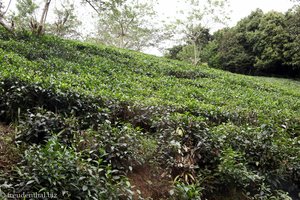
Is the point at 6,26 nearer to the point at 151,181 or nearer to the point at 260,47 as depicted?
the point at 151,181

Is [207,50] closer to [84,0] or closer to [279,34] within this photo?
[279,34]

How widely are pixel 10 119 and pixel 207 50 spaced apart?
29234 mm

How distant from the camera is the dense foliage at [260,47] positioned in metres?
24.0

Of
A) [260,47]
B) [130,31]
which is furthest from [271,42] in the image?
[130,31]

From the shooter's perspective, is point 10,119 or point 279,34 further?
point 279,34

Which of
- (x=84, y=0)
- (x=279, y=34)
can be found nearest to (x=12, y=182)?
(x=84, y=0)

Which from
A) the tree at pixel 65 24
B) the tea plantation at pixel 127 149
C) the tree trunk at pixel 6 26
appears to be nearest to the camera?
the tea plantation at pixel 127 149

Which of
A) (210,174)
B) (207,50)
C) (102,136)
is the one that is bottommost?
(210,174)

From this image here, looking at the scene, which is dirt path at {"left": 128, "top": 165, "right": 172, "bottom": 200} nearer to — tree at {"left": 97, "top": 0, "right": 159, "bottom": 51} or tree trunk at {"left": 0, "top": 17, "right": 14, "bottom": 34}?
tree trunk at {"left": 0, "top": 17, "right": 14, "bottom": 34}

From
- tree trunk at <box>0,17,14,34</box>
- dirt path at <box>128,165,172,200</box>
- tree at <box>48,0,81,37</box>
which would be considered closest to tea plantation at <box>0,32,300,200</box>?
dirt path at <box>128,165,172,200</box>

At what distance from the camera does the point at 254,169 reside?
470 cm

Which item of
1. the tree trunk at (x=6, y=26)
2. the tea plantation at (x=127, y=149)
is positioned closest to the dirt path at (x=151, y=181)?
the tea plantation at (x=127, y=149)

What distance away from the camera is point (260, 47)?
26.0 metres

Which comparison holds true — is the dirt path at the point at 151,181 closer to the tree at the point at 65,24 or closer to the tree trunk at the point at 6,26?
the tree trunk at the point at 6,26
